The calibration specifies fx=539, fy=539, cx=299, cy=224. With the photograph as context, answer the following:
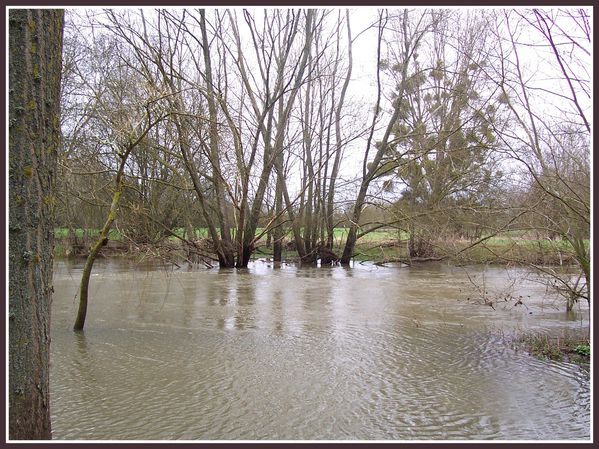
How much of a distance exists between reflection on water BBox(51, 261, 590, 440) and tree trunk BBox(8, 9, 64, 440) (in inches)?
56.1

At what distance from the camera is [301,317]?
845cm

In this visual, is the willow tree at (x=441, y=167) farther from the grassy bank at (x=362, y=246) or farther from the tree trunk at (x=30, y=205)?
the tree trunk at (x=30, y=205)

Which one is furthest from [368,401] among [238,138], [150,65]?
[150,65]

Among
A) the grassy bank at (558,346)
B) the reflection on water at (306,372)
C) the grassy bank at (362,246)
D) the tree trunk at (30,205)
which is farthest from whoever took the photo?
the grassy bank at (362,246)

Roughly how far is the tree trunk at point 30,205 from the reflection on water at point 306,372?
1424 mm

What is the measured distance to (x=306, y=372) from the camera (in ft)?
18.0

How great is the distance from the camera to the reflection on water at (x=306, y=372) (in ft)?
13.6

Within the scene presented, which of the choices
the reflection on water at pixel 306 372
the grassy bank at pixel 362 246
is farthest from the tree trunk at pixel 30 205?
the grassy bank at pixel 362 246

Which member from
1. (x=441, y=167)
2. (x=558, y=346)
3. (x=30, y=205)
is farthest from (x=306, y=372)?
(x=441, y=167)

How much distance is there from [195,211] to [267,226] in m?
3.25

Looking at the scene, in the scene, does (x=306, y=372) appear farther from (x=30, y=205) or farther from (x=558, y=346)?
(x=30, y=205)

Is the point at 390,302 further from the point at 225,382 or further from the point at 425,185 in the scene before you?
the point at 425,185

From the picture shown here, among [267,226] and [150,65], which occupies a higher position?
[150,65]

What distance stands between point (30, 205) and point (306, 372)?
362 cm
